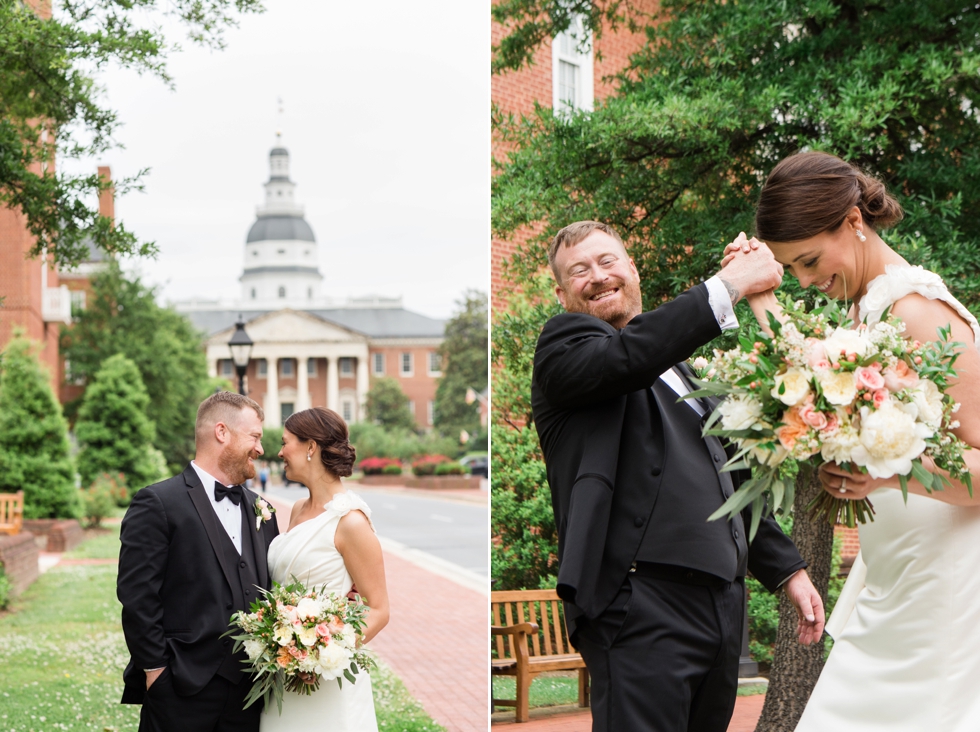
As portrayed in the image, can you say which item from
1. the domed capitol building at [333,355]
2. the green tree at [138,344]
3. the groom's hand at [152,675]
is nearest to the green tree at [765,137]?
the groom's hand at [152,675]

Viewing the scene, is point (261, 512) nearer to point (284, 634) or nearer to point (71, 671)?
point (284, 634)

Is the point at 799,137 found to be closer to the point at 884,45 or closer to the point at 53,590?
the point at 884,45

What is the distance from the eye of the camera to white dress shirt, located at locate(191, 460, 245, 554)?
4.31m

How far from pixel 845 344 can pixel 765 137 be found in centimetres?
600

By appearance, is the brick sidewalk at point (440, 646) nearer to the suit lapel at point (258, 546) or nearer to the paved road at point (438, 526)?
the paved road at point (438, 526)

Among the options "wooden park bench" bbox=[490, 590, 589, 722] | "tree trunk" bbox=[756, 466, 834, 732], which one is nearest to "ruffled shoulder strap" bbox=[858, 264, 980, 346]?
"tree trunk" bbox=[756, 466, 834, 732]

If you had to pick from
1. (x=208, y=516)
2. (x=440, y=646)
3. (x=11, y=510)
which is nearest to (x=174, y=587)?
(x=208, y=516)

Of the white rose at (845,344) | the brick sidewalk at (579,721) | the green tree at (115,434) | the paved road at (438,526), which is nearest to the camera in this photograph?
the white rose at (845,344)

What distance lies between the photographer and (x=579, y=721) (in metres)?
9.29

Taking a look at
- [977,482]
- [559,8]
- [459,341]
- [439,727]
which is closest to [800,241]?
[977,482]

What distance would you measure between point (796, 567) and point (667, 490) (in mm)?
686

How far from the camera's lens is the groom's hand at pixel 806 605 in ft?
10.1

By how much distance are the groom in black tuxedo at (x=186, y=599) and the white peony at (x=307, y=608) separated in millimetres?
358

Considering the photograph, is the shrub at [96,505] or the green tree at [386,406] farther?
the green tree at [386,406]
